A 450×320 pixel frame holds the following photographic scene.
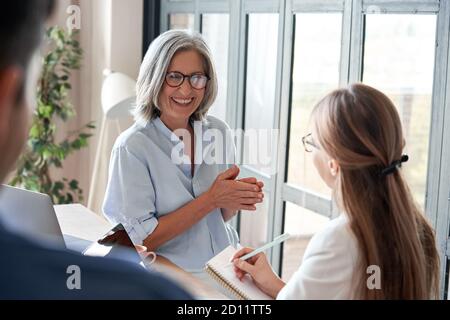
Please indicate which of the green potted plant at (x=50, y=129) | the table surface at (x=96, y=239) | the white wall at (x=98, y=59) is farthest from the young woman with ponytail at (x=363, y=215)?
the white wall at (x=98, y=59)

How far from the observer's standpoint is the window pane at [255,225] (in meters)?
3.24

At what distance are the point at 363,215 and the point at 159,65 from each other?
39.7 inches

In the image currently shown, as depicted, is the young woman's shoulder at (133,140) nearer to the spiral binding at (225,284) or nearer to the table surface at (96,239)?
the table surface at (96,239)

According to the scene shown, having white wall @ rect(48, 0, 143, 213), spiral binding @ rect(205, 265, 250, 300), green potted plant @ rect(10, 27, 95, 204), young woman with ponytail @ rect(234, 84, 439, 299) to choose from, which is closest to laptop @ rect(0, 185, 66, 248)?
spiral binding @ rect(205, 265, 250, 300)

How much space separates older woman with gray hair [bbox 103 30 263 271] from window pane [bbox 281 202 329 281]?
0.73 metres

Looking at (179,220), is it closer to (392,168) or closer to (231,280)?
(231,280)

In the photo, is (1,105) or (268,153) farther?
(268,153)

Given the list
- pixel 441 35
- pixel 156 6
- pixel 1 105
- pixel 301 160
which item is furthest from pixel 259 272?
pixel 156 6

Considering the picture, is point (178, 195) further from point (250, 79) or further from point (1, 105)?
→ point (1, 105)

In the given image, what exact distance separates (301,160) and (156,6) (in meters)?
1.66

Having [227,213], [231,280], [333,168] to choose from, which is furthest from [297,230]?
[333,168]

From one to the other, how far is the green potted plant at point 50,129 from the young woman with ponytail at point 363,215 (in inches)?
113

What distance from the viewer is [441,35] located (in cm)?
211

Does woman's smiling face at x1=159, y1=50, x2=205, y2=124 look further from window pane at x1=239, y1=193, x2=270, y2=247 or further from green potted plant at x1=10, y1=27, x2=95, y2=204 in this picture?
green potted plant at x1=10, y1=27, x2=95, y2=204
